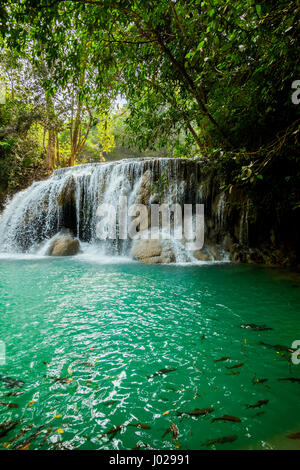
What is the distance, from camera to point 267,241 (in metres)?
8.96

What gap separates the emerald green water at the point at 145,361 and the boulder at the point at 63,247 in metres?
4.51

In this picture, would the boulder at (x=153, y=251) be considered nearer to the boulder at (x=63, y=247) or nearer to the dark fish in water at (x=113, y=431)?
the boulder at (x=63, y=247)

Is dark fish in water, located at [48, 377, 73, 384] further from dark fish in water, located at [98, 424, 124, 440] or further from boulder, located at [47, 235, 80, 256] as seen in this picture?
boulder, located at [47, 235, 80, 256]

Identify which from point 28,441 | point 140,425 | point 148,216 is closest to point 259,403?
point 140,425

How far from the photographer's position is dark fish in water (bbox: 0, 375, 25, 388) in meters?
2.22

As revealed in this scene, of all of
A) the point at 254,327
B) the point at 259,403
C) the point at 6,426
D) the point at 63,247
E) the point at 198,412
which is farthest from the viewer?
the point at 63,247

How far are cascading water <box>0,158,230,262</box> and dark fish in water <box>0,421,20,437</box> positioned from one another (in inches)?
335

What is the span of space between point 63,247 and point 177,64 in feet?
27.3

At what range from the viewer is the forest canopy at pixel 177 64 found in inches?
101

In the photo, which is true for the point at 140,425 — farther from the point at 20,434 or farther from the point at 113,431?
the point at 20,434

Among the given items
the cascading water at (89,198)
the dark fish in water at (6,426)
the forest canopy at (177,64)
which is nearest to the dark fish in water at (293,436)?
the dark fish in water at (6,426)

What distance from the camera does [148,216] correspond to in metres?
10.5
